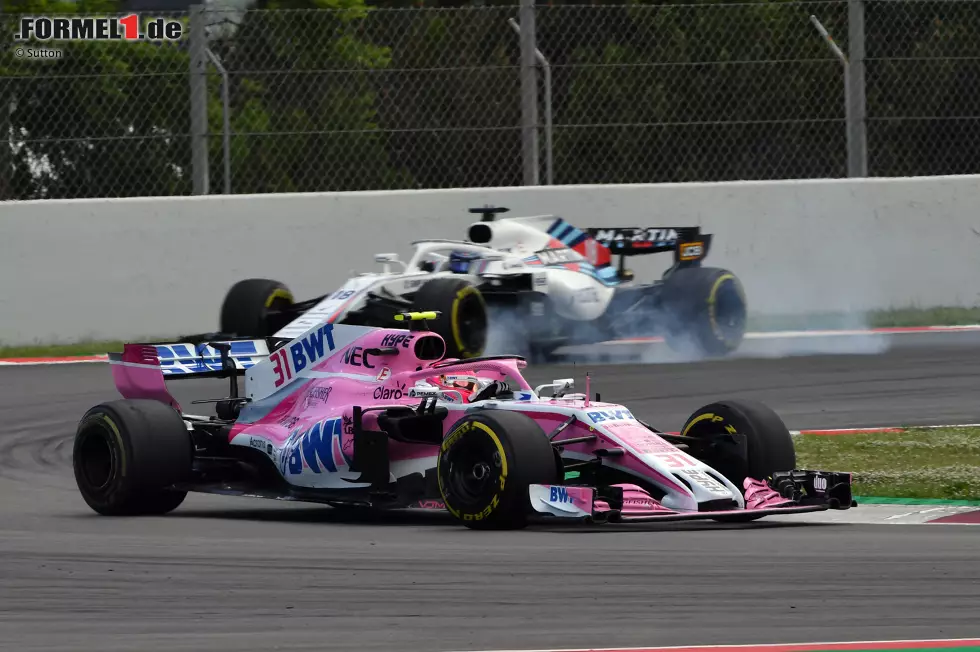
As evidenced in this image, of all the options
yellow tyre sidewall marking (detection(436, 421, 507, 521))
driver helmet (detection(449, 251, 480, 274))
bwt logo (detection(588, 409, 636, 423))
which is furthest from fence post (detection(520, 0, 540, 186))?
yellow tyre sidewall marking (detection(436, 421, 507, 521))

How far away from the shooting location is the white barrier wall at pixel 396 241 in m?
18.5

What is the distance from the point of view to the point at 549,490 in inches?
347

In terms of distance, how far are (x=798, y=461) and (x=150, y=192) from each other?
9429 millimetres

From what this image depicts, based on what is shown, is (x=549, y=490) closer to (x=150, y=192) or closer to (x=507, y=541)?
(x=507, y=541)

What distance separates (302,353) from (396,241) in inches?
339

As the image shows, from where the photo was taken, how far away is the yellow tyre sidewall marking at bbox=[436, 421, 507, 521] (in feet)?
28.9

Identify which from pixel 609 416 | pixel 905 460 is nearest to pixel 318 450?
pixel 609 416

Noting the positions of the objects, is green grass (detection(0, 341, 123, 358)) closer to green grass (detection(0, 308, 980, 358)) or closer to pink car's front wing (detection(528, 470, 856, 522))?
green grass (detection(0, 308, 980, 358))

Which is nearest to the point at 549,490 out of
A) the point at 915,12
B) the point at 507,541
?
the point at 507,541

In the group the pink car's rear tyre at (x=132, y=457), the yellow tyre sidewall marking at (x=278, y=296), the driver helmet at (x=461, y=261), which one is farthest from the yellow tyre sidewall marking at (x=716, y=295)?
the pink car's rear tyre at (x=132, y=457)

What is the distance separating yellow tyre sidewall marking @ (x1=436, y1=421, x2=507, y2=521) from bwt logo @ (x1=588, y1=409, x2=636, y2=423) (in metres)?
0.62

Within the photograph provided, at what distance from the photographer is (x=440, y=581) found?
24.6ft

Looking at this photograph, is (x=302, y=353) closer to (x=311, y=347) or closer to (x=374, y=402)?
(x=311, y=347)
